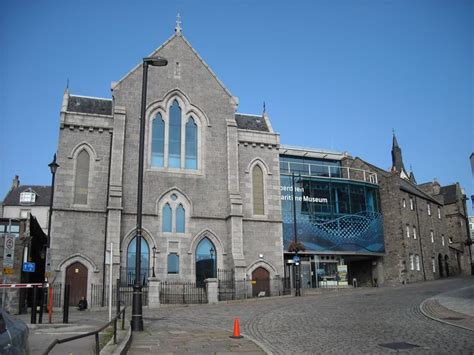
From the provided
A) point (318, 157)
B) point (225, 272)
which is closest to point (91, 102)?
point (225, 272)

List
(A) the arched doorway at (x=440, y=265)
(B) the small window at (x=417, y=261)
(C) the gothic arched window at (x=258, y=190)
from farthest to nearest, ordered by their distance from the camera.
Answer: (A) the arched doorway at (x=440, y=265) < (B) the small window at (x=417, y=261) < (C) the gothic arched window at (x=258, y=190)

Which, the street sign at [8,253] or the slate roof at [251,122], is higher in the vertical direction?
the slate roof at [251,122]

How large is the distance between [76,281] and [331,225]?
21.8m

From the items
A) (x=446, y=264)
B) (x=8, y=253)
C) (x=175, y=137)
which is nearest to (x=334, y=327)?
(x=8, y=253)

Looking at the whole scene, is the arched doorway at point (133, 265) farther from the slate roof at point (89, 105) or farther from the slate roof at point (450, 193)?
the slate roof at point (450, 193)

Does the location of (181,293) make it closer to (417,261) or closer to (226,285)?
(226,285)

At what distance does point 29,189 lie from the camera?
6412cm

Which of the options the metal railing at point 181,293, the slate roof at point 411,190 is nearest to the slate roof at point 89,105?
the metal railing at point 181,293

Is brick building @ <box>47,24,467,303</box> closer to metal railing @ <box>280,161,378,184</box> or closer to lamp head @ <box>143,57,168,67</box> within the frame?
metal railing @ <box>280,161,378,184</box>

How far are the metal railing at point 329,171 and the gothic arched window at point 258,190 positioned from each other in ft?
36.0

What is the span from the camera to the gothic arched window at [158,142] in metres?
34.7

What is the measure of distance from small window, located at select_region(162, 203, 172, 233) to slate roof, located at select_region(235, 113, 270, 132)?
9709mm

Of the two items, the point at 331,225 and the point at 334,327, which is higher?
the point at 331,225

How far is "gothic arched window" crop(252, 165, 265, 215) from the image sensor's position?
3678cm
